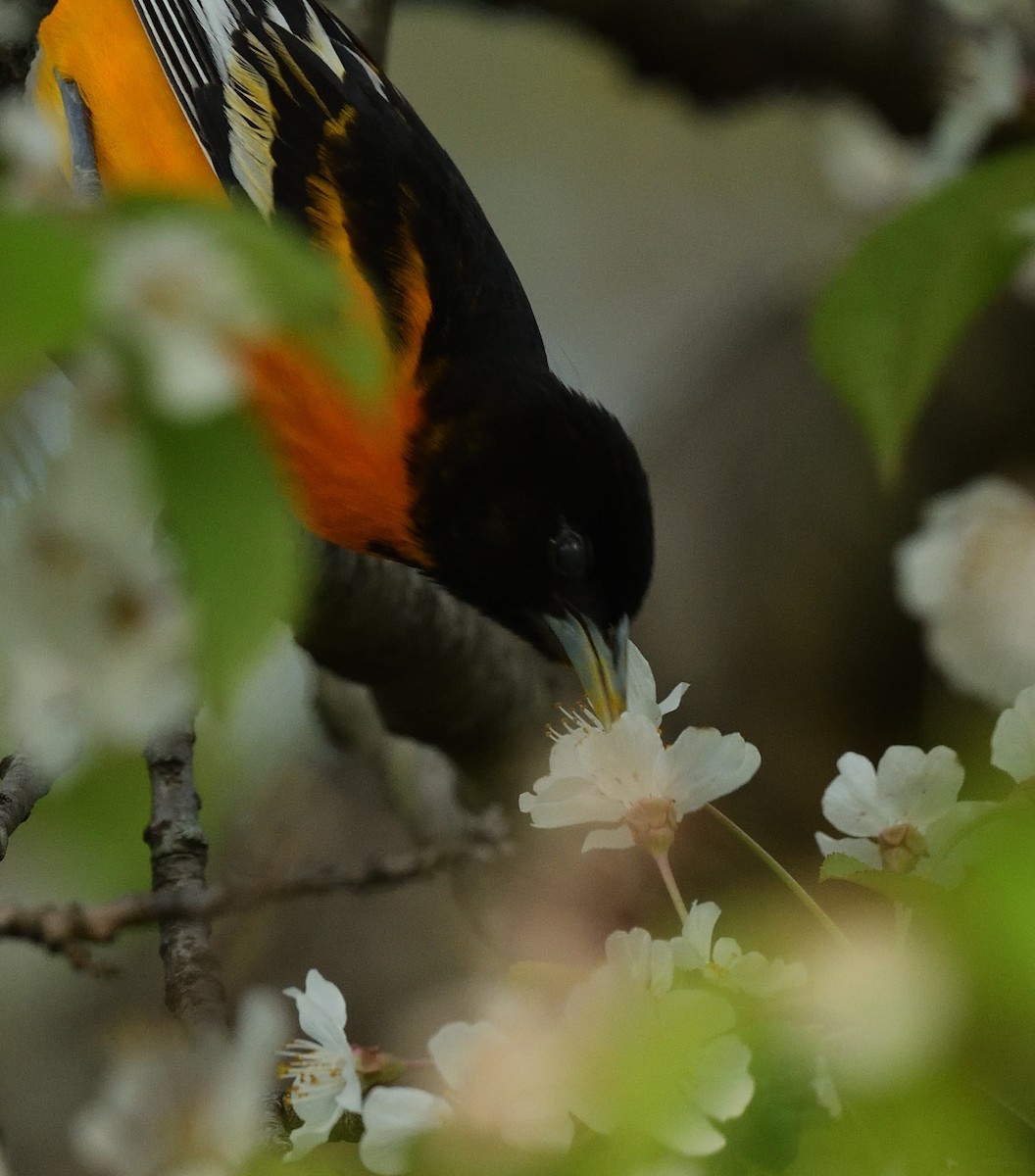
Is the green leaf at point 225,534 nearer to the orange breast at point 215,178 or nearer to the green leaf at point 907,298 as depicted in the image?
the green leaf at point 907,298

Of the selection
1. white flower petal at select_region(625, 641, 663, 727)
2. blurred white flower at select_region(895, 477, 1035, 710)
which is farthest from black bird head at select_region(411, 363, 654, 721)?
white flower petal at select_region(625, 641, 663, 727)

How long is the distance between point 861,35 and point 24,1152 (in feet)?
8.15

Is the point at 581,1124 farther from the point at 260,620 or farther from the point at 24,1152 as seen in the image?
the point at 24,1152

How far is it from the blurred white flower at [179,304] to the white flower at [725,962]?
0.36m

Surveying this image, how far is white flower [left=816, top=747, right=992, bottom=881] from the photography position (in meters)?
0.85

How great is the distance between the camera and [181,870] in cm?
115

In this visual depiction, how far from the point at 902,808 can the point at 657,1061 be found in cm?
27

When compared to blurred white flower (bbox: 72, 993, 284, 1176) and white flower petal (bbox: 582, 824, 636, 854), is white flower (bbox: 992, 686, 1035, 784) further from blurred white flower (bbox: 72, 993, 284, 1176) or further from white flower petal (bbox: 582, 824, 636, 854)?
blurred white flower (bbox: 72, 993, 284, 1176)

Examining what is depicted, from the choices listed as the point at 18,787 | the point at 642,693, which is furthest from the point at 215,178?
the point at 642,693

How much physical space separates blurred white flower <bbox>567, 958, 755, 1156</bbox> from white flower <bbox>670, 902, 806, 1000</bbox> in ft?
0.08

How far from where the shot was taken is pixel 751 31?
297 centimetres

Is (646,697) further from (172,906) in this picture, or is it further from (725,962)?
(172,906)

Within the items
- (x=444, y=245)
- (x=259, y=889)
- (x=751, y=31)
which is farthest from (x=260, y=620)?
(x=751, y=31)

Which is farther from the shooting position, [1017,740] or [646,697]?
[646,697]
